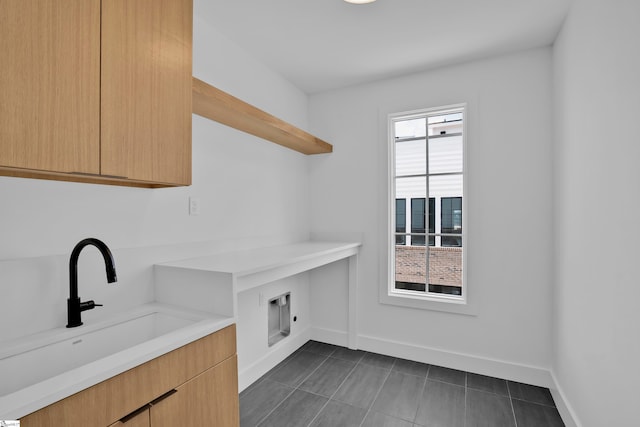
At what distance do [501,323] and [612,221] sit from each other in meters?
1.43

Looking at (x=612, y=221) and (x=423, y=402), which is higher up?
(x=612, y=221)

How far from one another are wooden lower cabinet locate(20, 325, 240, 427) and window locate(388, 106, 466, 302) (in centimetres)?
187

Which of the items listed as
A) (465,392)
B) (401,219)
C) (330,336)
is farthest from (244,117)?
(465,392)

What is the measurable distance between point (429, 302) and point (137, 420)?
7.64 ft

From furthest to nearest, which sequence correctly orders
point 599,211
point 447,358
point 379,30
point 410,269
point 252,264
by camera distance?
point 410,269 → point 447,358 → point 379,30 → point 252,264 → point 599,211

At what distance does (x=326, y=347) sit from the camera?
3.06m

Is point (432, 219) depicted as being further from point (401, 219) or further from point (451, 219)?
point (401, 219)

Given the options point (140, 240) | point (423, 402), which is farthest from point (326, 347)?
point (140, 240)

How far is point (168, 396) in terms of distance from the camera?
3.81 ft

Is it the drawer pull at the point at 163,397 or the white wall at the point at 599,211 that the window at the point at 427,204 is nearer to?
the white wall at the point at 599,211

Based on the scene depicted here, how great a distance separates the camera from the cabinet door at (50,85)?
0.90 metres

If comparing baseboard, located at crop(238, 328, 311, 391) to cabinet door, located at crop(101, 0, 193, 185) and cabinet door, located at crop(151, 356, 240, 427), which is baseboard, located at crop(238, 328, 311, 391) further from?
cabinet door, located at crop(101, 0, 193, 185)

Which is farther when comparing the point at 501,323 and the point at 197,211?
the point at 501,323

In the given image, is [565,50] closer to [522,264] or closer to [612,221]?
[612,221]
